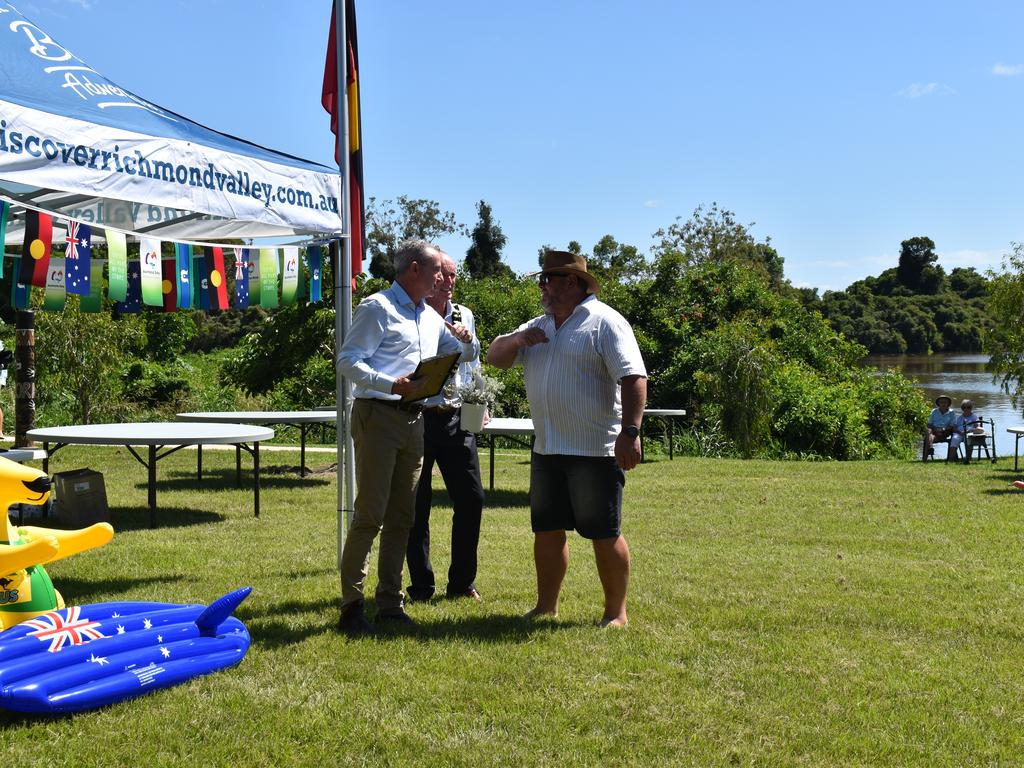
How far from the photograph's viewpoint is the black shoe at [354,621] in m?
4.61

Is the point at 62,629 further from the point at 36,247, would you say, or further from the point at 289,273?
the point at 289,273

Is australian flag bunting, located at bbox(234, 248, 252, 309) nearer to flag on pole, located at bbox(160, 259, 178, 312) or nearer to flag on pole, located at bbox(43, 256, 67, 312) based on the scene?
flag on pole, located at bbox(160, 259, 178, 312)

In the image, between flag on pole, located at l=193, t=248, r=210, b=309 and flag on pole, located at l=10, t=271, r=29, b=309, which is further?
flag on pole, located at l=193, t=248, r=210, b=309

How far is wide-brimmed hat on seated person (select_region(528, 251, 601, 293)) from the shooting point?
15.8 feet

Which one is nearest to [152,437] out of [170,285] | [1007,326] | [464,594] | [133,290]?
[133,290]

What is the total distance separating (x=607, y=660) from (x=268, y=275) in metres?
3.12

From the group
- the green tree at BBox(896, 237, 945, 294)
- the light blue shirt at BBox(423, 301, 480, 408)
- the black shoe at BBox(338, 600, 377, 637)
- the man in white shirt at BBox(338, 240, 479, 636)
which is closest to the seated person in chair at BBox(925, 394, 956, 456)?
the light blue shirt at BBox(423, 301, 480, 408)

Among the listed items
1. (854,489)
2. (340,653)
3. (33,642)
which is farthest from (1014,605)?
(854,489)

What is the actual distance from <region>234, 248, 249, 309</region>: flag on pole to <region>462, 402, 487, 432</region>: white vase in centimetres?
155

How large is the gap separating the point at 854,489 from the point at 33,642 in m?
8.78

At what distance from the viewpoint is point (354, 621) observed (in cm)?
463

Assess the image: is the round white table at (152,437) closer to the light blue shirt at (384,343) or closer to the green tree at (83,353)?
the light blue shirt at (384,343)

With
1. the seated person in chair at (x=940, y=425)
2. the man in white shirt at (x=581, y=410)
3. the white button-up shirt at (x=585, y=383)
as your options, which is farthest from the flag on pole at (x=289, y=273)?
the seated person in chair at (x=940, y=425)

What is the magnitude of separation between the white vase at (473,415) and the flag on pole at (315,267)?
144 cm
